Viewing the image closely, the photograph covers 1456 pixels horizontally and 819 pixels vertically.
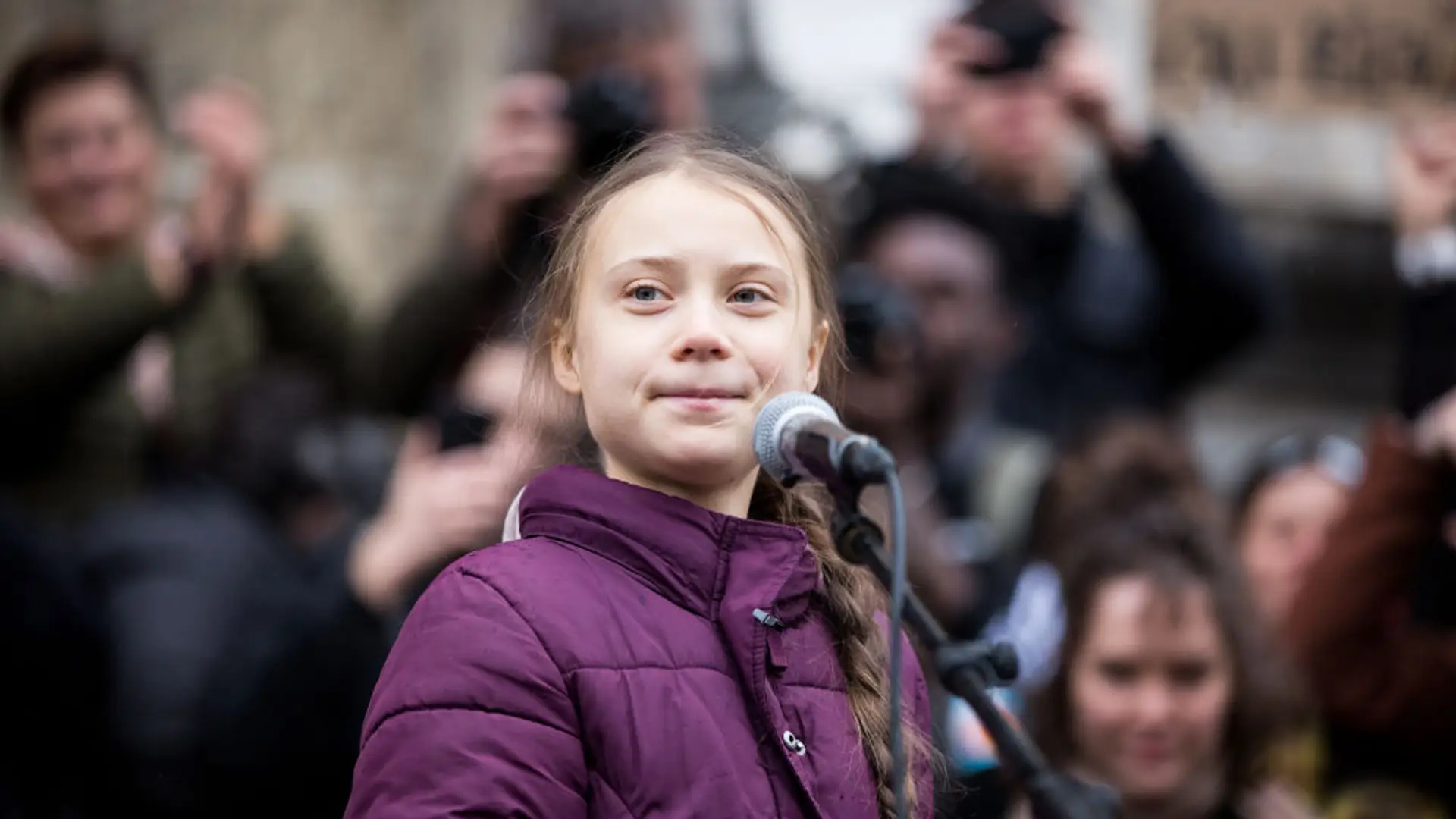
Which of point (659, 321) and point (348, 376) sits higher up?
point (659, 321)

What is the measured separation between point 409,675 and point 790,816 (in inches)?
14.4

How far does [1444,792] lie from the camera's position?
4.24m

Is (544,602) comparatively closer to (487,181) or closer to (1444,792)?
(487,181)

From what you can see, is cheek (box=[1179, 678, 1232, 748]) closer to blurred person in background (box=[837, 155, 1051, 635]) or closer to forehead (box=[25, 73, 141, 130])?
blurred person in background (box=[837, 155, 1051, 635])

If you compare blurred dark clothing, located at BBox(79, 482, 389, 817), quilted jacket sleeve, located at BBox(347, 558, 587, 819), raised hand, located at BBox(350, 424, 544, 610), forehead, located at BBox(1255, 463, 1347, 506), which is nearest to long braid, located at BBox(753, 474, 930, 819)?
quilted jacket sleeve, located at BBox(347, 558, 587, 819)

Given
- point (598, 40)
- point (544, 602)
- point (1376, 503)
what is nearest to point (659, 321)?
point (544, 602)

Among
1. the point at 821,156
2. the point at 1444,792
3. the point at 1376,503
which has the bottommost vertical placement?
the point at 1444,792

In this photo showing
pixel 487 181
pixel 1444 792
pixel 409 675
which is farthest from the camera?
pixel 1444 792

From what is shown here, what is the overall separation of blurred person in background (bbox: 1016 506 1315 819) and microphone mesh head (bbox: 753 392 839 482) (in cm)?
188

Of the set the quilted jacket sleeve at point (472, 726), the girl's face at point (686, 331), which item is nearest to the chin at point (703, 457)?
the girl's face at point (686, 331)

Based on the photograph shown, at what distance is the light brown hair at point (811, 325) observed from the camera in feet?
7.09

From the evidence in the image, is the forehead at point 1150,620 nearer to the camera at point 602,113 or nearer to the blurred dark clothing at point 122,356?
the camera at point 602,113

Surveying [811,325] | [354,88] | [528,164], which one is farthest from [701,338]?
[354,88]

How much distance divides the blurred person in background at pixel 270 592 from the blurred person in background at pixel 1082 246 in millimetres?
1511
